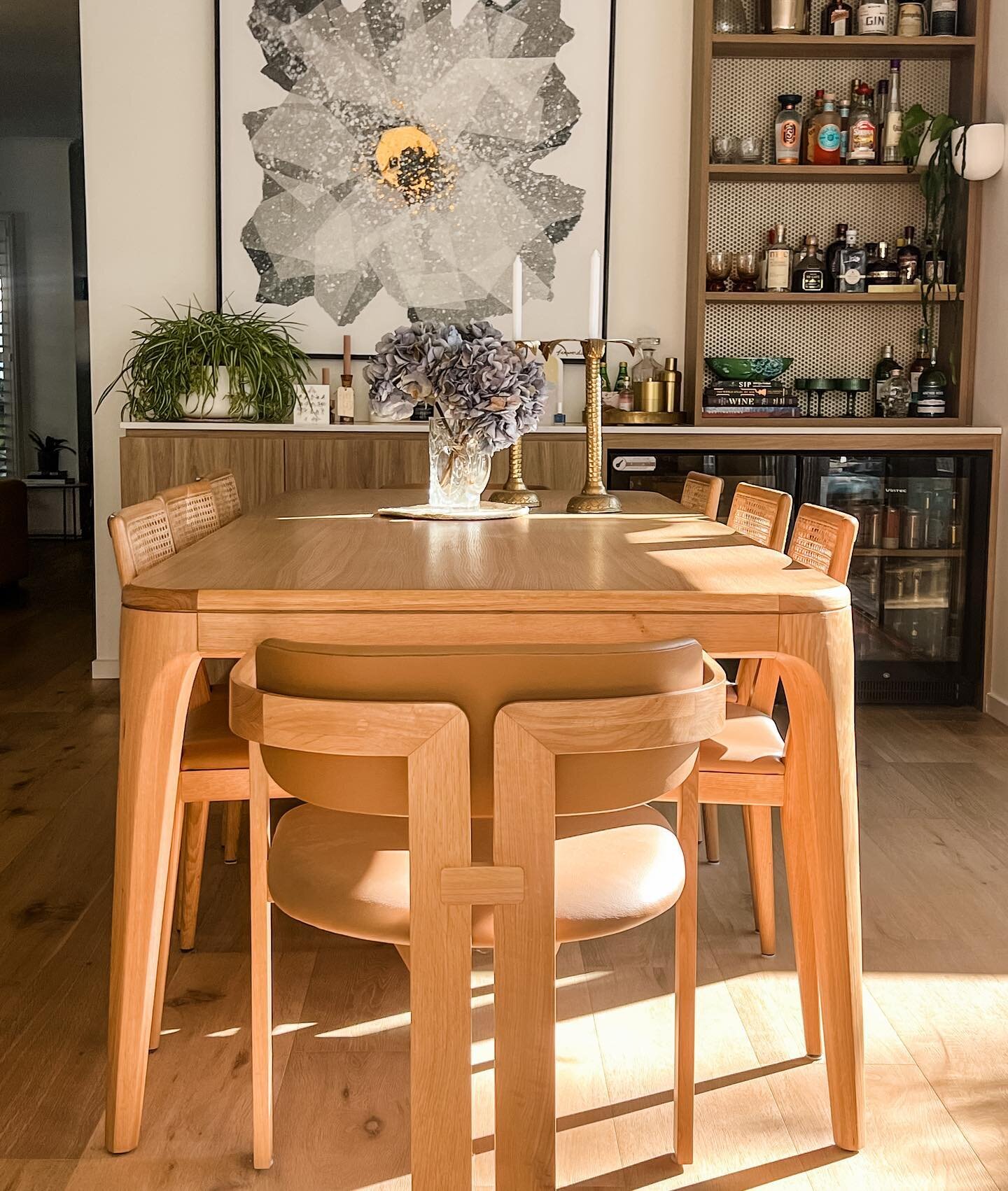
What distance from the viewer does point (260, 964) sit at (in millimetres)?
1536

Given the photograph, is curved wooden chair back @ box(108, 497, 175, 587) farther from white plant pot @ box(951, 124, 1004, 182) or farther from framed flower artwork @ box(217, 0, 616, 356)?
white plant pot @ box(951, 124, 1004, 182)

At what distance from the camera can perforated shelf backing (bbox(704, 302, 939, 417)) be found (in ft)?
15.2

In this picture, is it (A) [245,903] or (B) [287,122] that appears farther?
(B) [287,122]

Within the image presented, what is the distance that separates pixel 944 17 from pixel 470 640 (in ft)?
12.2

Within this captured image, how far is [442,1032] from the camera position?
1320 millimetres

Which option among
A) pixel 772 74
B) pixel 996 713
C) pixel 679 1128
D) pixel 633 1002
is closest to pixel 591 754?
pixel 679 1128

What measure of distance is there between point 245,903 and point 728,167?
3.08 meters

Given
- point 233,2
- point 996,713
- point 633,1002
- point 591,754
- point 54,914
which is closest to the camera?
point 591,754

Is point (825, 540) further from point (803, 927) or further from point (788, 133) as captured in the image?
point (788, 133)

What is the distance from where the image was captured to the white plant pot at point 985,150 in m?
4.05

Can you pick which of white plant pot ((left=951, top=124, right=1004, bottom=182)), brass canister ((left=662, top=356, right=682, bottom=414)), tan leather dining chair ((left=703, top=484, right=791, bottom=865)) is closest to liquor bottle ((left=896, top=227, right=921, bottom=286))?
white plant pot ((left=951, top=124, right=1004, bottom=182))

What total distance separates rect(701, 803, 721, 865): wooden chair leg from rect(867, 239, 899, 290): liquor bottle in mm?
2506

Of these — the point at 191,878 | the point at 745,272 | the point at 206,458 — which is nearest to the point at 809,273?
the point at 745,272

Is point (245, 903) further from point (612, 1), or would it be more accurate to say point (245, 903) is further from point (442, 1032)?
point (612, 1)
